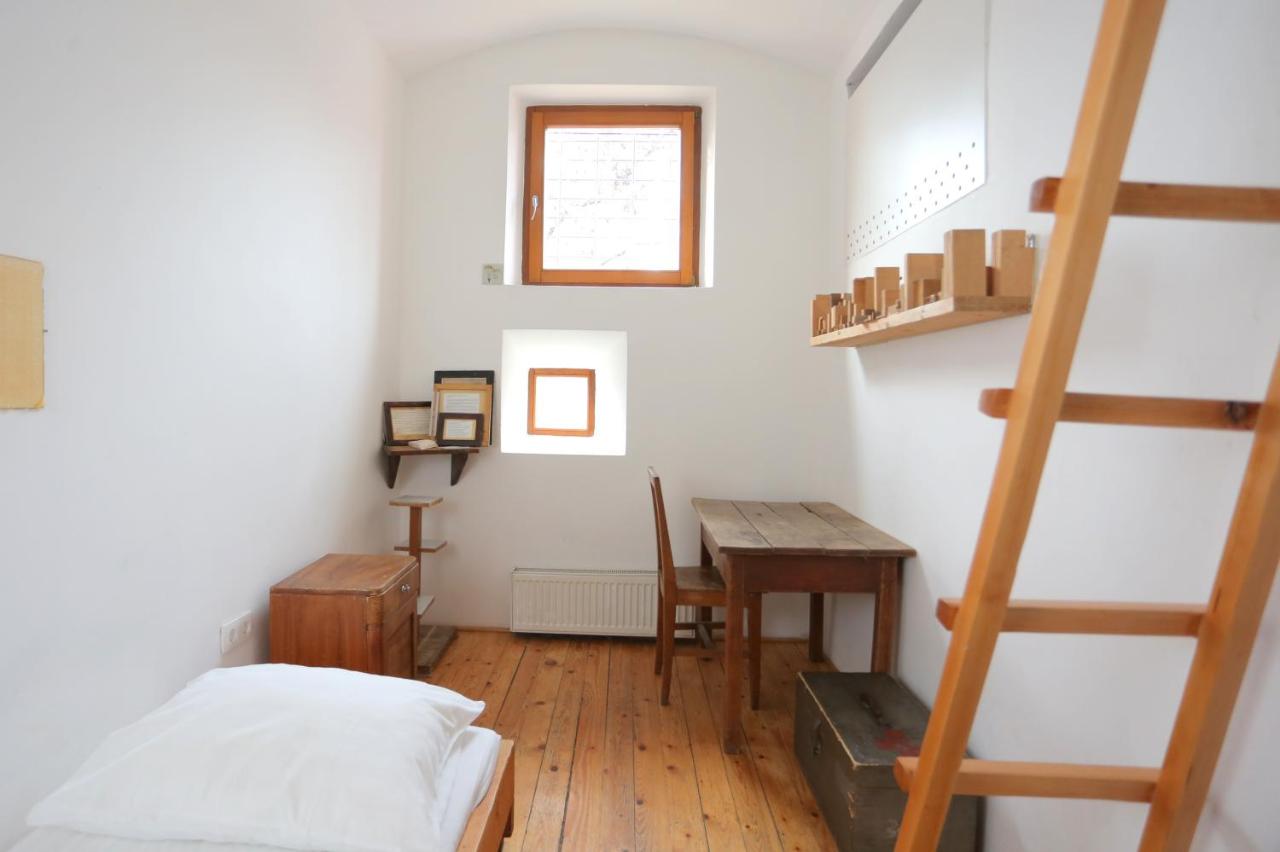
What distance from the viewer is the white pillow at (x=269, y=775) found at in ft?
3.76

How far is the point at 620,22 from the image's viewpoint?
133 inches

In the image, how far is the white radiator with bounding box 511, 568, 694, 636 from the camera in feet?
11.2

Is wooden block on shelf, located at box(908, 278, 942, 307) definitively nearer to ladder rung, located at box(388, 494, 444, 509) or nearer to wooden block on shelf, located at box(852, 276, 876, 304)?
wooden block on shelf, located at box(852, 276, 876, 304)

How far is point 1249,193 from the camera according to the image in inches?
34.5

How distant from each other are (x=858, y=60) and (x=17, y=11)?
2.86 meters

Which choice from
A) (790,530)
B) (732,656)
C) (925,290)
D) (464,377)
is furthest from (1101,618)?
(464,377)

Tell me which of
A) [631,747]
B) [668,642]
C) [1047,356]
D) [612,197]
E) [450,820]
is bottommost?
[631,747]

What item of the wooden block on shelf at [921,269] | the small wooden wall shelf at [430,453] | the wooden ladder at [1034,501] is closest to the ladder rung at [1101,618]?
the wooden ladder at [1034,501]

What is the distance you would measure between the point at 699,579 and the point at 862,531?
2.27 ft

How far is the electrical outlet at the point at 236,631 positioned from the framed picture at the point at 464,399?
1.40 meters

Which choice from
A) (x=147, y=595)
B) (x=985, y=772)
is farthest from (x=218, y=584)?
(x=985, y=772)

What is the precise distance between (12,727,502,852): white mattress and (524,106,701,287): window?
2.56m

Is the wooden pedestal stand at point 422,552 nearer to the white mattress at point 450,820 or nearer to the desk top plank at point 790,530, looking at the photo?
the desk top plank at point 790,530

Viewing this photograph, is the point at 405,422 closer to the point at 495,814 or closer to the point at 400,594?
the point at 400,594
